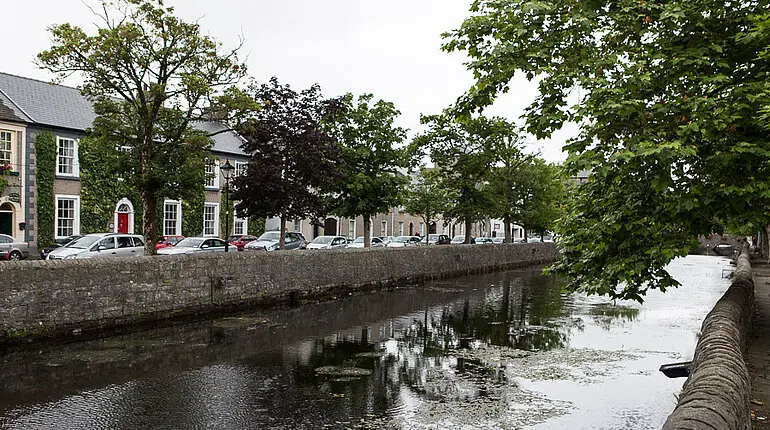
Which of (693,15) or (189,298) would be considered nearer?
(693,15)

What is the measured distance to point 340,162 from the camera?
29.0m

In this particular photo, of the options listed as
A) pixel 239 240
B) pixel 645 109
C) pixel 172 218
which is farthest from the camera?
pixel 172 218

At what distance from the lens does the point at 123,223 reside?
125 feet

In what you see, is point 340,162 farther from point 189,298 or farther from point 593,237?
point 593,237

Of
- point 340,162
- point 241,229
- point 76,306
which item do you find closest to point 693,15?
point 76,306

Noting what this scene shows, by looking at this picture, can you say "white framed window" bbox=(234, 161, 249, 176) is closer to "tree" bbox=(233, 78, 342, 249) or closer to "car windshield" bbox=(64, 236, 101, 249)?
"tree" bbox=(233, 78, 342, 249)

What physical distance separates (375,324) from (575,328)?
5.18 metres

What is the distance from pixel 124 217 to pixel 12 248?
8613mm

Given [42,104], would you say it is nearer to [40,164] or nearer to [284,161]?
[40,164]

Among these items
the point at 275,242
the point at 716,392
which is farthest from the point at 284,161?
the point at 716,392

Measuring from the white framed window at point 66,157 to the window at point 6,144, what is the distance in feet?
8.25

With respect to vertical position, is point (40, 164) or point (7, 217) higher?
point (40, 164)

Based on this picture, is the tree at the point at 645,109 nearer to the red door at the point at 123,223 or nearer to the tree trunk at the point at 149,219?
the tree trunk at the point at 149,219

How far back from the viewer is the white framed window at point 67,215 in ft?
114
